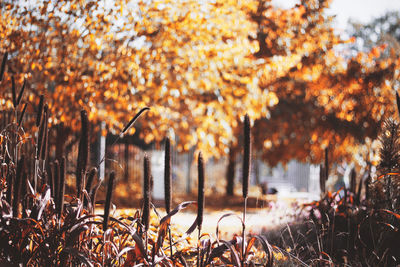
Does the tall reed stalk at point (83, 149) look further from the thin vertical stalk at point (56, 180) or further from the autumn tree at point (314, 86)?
the autumn tree at point (314, 86)

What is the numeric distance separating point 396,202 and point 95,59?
4683 mm

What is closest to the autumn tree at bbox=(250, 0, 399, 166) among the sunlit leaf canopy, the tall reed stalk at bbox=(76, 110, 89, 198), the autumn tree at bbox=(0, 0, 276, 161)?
the sunlit leaf canopy

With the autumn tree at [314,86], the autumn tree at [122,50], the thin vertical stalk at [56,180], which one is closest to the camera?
the thin vertical stalk at [56,180]

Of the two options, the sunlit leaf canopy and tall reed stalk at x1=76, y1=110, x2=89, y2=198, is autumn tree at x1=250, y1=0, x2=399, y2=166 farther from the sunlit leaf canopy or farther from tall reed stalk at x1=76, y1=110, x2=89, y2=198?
tall reed stalk at x1=76, y1=110, x2=89, y2=198

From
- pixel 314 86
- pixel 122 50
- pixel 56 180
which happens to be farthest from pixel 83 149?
pixel 314 86

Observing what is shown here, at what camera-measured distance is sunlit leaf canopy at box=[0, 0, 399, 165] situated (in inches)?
240

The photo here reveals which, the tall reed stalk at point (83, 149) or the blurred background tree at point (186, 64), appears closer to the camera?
the tall reed stalk at point (83, 149)

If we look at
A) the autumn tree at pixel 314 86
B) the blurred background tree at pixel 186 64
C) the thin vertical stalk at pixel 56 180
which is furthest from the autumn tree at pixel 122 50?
the thin vertical stalk at pixel 56 180

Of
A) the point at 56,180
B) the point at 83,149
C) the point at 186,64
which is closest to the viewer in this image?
the point at 83,149

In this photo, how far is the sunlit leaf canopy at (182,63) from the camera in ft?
20.0

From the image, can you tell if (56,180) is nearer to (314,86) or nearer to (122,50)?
(122,50)

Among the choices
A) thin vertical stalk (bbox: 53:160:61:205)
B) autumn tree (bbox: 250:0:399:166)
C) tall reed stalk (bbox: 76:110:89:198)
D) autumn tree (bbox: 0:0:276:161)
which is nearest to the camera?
tall reed stalk (bbox: 76:110:89:198)

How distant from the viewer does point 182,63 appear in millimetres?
6879

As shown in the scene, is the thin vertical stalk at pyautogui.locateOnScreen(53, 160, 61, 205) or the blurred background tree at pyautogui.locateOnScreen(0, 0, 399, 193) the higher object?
the blurred background tree at pyautogui.locateOnScreen(0, 0, 399, 193)
